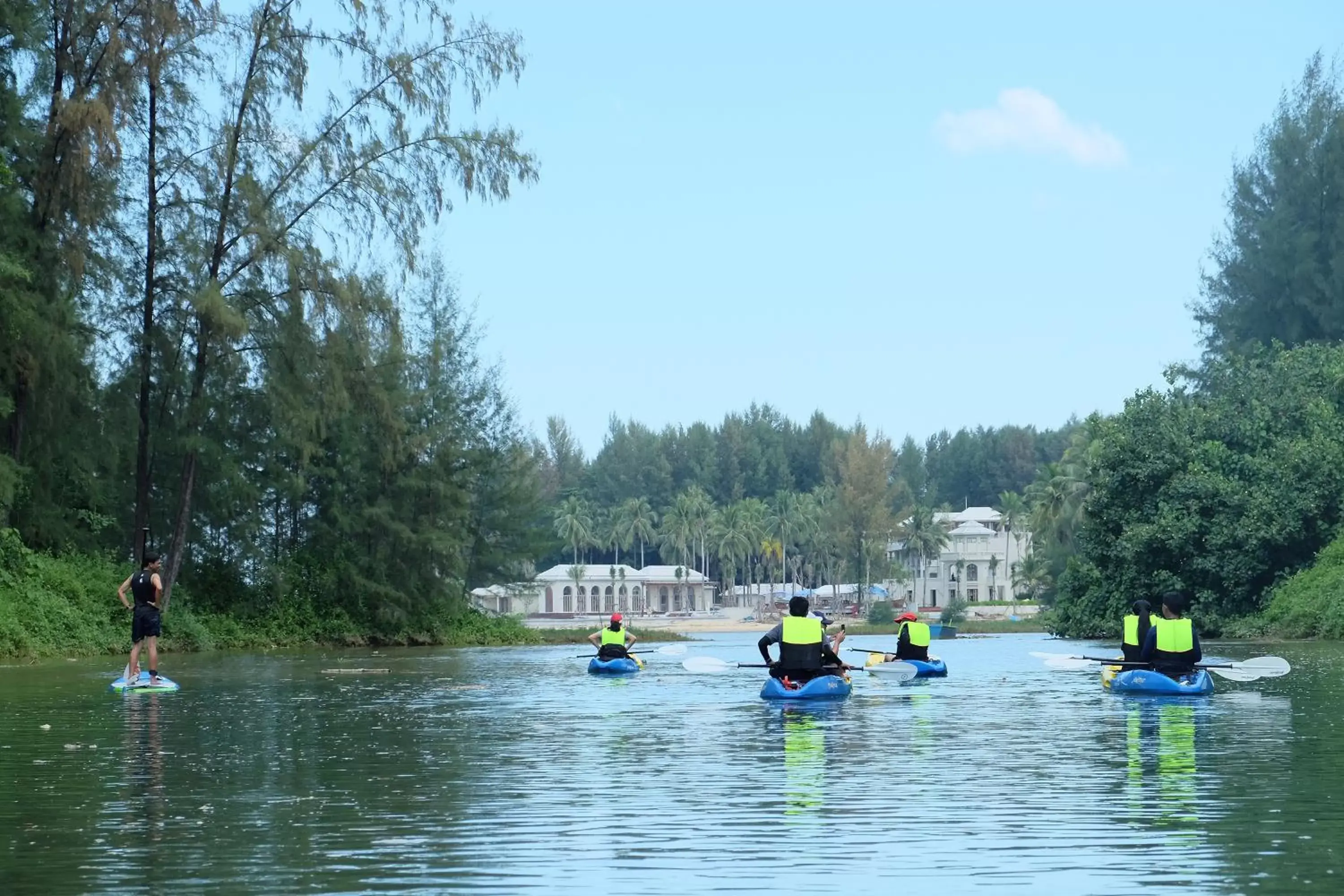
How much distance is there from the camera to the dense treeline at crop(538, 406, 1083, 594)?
15138 centimetres

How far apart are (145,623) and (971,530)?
149336 mm

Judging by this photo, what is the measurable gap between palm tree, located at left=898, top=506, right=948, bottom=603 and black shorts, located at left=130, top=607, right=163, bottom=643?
137m

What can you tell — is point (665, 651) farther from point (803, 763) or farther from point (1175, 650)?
point (803, 763)

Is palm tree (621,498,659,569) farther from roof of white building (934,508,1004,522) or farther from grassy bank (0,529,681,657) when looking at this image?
grassy bank (0,529,681,657)

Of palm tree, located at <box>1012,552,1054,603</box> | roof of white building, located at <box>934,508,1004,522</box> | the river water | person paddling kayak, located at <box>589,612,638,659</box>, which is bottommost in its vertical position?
the river water

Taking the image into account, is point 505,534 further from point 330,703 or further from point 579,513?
point 579,513

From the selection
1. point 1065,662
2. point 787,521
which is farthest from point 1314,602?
point 787,521

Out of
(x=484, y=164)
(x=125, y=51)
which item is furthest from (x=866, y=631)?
(x=125, y=51)

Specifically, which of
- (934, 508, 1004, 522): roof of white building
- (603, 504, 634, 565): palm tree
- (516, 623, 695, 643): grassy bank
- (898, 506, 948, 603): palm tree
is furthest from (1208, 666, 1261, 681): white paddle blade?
(934, 508, 1004, 522): roof of white building

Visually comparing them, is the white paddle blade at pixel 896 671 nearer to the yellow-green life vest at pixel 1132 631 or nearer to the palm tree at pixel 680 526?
the yellow-green life vest at pixel 1132 631

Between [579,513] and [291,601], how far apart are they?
376 feet

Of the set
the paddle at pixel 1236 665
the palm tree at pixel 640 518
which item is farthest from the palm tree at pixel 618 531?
the paddle at pixel 1236 665

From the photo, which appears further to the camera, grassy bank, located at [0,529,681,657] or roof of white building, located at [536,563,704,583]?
roof of white building, located at [536,563,704,583]

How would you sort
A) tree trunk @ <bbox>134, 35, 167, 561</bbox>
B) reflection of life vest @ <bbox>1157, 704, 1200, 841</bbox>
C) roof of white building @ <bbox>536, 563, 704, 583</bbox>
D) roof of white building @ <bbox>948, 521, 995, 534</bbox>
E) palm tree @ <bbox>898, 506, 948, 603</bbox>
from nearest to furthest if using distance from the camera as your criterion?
reflection of life vest @ <bbox>1157, 704, 1200, 841</bbox>
tree trunk @ <bbox>134, 35, 167, 561</bbox>
roof of white building @ <bbox>536, 563, 704, 583</bbox>
palm tree @ <bbox>898, 506, 948, 603</bbox>
roof of white building @ <bbox>948, 521, 995, 534</bbox>
